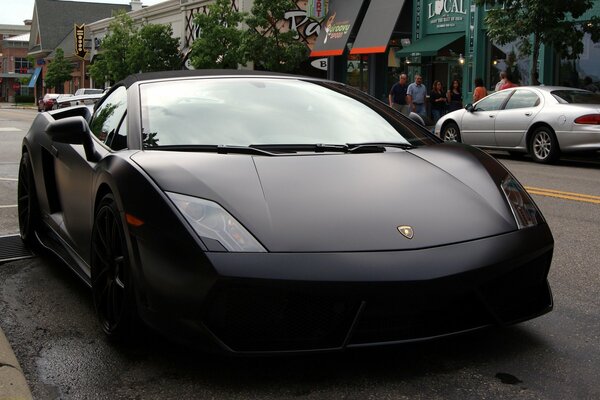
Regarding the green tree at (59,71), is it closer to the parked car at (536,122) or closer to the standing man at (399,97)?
the standing man at (399,97)

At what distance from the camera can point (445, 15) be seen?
25.5m

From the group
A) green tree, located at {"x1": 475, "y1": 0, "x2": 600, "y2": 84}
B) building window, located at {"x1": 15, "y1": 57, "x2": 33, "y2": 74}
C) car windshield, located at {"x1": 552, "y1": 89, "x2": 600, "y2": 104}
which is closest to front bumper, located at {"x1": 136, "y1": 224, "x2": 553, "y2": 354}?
car windshield, located at {"x1": 552, "y1": 89, "x2": 600, "y2": 104}

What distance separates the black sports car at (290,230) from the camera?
9.14 ft

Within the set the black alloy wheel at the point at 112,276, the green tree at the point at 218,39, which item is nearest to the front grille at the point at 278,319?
the black alloy wheel at the point at 112,276

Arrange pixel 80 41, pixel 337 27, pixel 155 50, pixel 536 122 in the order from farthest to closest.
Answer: pixel 80 41, pixel 155 50, pixel 337 27, pixel 536 122

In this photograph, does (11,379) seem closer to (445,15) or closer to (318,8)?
(445,15)

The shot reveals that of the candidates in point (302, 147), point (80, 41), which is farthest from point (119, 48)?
point (302, 147)

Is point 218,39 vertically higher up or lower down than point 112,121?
higher up

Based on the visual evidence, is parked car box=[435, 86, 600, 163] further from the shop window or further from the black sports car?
the black sports car

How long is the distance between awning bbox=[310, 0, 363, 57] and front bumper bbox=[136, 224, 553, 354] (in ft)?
88.6

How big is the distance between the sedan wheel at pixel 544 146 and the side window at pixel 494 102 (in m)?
1.20

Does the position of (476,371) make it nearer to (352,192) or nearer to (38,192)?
(352,192)

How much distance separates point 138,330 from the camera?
3268 millimetres

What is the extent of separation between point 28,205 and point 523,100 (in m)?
10.9
